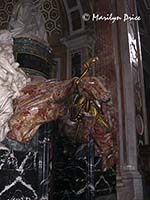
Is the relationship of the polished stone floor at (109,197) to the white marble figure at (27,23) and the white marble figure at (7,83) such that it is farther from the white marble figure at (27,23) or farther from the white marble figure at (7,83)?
the white marble figure at (27,23)

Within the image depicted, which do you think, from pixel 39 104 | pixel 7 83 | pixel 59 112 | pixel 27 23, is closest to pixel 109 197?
pixel 59 112

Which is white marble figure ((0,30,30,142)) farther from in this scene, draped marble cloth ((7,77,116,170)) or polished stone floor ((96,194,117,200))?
polished stone floor ((96,194,117,200))

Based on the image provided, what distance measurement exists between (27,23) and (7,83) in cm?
213

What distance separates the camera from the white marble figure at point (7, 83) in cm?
379

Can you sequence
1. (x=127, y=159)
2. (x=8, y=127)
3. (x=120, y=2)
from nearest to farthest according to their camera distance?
(x=8, y=127) → (x=127, y=159) → (x=120, y=2)

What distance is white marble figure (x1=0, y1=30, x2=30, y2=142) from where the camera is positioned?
12.4ft

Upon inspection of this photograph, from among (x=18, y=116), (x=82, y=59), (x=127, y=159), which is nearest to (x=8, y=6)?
(x=82, y=59)

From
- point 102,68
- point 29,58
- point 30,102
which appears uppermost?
point 102,68

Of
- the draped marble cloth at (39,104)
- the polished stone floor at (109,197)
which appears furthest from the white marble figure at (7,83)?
the polished stone floor at (109,197)

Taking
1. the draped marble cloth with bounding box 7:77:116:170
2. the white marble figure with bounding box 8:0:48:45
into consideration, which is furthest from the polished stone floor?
the white marble figure with bounding box 8:0:48:45

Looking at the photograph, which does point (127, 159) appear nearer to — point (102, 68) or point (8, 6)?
point (102, 68)

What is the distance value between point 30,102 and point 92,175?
1515 mm

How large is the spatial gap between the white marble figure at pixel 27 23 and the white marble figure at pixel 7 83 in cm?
117

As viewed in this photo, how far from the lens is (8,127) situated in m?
3.79
